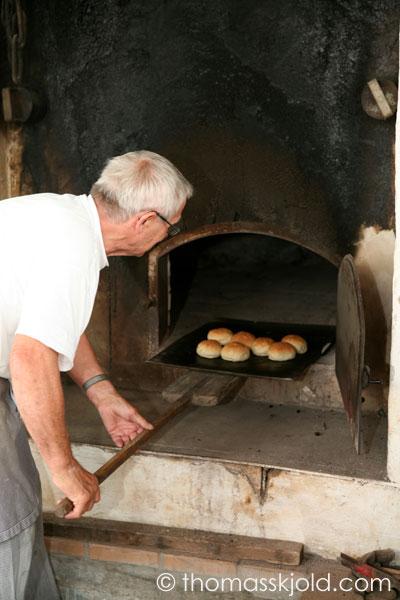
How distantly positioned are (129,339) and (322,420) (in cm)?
114

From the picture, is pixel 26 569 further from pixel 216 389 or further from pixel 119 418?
pixel 216 389

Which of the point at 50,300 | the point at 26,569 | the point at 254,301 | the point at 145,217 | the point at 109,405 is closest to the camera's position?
the point at 50,300

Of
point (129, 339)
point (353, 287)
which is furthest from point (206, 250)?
point (353, 287)

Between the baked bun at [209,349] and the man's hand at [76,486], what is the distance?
1393 millimetres

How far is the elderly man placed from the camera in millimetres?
2125

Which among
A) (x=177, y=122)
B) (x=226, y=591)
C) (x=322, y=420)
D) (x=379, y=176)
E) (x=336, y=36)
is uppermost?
(x=336, y=36)

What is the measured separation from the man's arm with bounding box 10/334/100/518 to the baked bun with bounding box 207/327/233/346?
161 centimetres

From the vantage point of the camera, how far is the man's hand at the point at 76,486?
2238mm

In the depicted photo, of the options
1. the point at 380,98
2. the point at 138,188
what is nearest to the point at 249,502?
the point at 138,188

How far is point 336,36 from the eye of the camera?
3.27 m

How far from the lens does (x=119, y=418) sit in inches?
112

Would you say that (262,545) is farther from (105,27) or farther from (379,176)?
(105,27)

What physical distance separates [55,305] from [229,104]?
1.81 meters

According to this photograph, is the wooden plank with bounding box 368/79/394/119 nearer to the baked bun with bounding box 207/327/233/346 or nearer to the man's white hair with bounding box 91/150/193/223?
the man's white hair with bounding box 91/150/193/223
